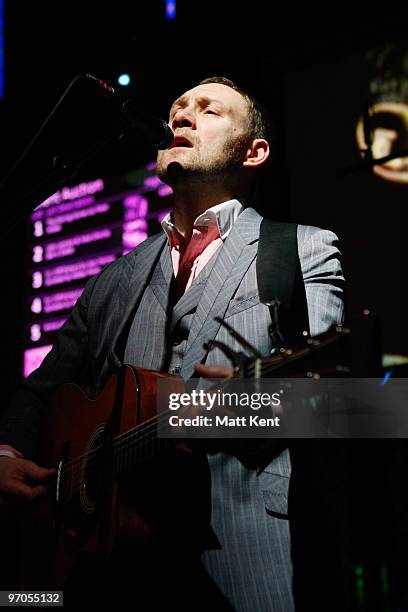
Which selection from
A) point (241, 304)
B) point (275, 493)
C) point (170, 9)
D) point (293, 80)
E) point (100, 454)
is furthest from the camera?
point (293, 80)

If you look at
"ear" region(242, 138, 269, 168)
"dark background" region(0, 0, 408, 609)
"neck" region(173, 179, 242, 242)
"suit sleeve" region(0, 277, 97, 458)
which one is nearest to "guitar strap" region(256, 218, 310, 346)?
"neck" region(173, 179, 242, 242)

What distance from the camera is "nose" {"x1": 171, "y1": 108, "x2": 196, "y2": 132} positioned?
2398 mm

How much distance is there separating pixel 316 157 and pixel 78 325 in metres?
2.10

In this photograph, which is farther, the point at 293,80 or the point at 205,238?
the point at 293,80

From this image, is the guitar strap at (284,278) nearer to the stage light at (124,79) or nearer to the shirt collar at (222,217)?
the shirt collar at (222,217)

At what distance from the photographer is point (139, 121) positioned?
72.4 inches

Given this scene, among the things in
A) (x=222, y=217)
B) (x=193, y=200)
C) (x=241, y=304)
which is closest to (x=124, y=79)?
(x=193, y=200)

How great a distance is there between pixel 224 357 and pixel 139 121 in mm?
786

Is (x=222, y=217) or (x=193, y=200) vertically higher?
(x=193, y=200)

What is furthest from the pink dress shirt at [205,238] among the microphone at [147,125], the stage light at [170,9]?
the stage light at [170,9]

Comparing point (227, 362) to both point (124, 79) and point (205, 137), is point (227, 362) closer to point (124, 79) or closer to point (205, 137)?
point (205, 137)

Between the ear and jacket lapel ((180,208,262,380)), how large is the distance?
37cm

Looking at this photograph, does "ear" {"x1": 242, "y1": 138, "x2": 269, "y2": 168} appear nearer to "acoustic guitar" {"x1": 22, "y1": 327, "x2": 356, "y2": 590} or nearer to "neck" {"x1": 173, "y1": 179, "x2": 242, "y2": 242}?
"neck" {"x1": 173, "y1": 179, "x2": 242, "y2": 242}

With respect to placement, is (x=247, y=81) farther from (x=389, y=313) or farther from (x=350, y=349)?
(x=350, y=349)
